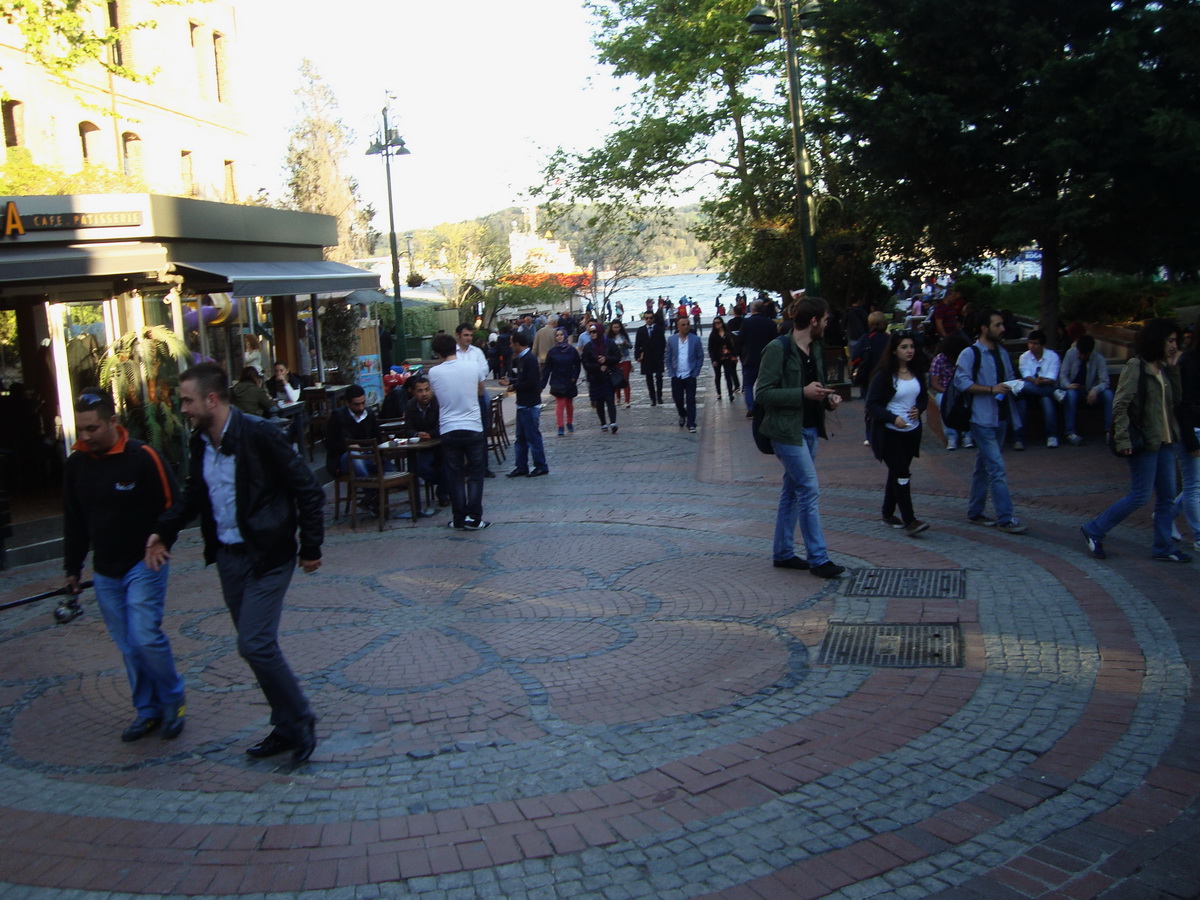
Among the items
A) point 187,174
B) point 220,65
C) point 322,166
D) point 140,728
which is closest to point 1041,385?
point 140,728

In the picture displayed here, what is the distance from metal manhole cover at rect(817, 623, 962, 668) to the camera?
6145 millimetres

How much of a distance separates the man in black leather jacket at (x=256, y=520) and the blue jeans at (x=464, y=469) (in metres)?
5.29

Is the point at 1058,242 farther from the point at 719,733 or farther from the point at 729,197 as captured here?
the point at 729,197

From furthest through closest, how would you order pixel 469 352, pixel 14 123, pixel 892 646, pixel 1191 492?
pixel 14 123
pixel 469 352
pixel 1191 492
pixel 892 646

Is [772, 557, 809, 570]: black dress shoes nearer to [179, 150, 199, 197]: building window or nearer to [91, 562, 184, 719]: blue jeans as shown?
[91, 562, 184, 719]: blue jeans

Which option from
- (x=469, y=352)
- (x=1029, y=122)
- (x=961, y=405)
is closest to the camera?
(x=961, y=405)

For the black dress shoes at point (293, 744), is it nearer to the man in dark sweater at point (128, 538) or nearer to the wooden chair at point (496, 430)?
the man in dark sweater at point (128, 538)

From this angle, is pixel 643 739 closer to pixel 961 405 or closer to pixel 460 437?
pixel 961 405

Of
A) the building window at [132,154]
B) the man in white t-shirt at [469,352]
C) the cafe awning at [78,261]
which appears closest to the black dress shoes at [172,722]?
the man in white t-shirt at [469,352]

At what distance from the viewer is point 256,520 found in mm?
4918

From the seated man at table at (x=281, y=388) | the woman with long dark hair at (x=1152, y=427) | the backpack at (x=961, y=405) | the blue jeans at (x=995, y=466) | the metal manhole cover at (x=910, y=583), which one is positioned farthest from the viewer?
the seated man at table at (x=281, y=388)

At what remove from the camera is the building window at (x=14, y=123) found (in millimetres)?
24172

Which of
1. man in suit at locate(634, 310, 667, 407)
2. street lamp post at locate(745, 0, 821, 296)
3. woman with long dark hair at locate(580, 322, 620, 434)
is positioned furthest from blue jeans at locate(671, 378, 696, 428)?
street lamp post at locate(745, 0, 821, 296)

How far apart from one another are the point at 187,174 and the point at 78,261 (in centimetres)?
2228
